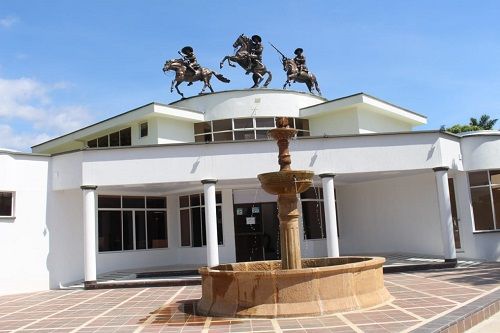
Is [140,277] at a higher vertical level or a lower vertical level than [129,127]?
lower

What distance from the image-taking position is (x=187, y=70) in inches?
877

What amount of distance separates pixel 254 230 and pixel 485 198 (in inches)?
333

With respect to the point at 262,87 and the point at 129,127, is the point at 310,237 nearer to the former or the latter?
the point at 262,87

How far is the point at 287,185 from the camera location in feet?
32.0

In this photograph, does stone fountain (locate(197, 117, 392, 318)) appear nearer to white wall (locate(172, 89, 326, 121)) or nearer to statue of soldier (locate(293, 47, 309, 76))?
white wall (locate(172, 89, 326, 121))

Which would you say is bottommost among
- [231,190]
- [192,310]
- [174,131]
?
[192,310]

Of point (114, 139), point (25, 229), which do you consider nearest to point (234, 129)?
point (114, 139)

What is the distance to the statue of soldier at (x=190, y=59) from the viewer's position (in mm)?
22250

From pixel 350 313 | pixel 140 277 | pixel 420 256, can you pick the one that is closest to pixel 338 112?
pixel 420 256

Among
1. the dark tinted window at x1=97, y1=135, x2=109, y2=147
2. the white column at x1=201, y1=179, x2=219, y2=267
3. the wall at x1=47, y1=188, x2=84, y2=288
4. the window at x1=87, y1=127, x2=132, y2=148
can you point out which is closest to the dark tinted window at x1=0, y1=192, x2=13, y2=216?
the wall at x1=47, y1=188, x2=84, y2=288

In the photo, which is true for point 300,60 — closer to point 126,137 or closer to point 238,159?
point 126,137

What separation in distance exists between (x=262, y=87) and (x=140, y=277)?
10.1 meters

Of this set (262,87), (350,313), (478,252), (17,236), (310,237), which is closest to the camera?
(350,313)

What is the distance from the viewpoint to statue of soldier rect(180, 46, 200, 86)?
2225 cm
